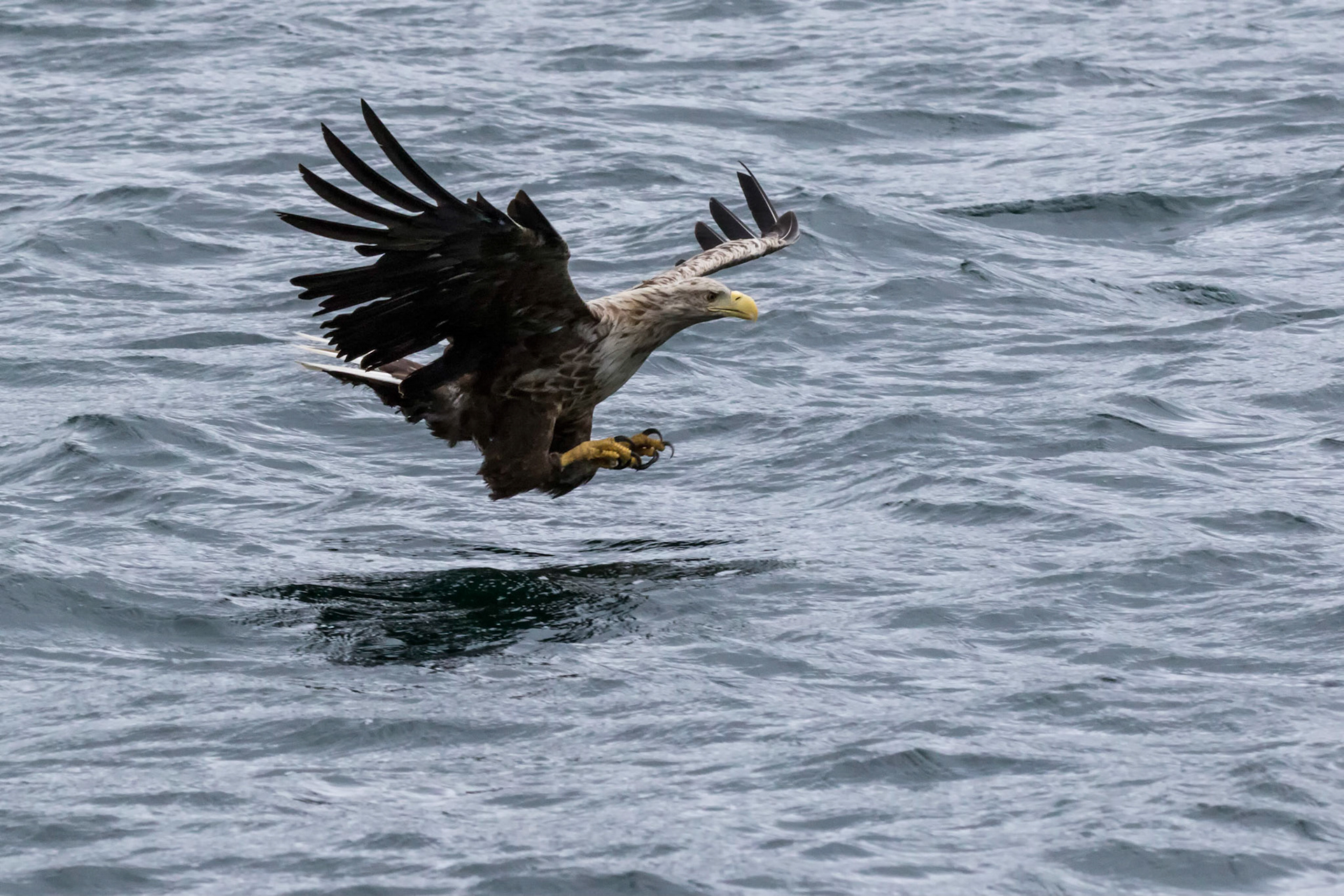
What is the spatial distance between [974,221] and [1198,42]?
19.0 feet

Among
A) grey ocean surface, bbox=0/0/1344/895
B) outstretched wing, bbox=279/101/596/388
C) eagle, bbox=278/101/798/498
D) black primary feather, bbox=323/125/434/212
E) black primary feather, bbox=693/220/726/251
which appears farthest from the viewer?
black primary feather, bbox=693/220/726/251

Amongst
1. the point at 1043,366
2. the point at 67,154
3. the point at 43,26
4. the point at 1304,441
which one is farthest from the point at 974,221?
the point at 43,26

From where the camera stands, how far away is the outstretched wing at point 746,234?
31.1 ft

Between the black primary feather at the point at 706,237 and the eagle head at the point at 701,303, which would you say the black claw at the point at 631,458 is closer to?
the eagle head at the point at 701,303

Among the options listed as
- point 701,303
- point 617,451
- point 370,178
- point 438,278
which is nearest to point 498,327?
point 438,278

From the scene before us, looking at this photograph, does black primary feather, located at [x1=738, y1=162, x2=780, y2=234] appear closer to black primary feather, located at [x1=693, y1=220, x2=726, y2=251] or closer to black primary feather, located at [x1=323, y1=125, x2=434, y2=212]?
black primary feather, located at [x1=693, y1=220, x2=726, y2=251]

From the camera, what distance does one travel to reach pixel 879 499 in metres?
9.27

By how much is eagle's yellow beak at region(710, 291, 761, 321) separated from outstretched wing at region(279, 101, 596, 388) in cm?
65

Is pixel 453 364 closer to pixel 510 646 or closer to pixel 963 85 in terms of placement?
pixel 510 646

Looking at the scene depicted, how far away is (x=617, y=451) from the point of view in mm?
8375

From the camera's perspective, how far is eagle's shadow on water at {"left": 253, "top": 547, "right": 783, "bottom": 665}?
7.59m

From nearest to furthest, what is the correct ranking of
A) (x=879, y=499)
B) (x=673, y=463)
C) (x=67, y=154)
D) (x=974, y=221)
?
1. (x=879, y=499)
2. (x=673, y=463)
3. (x=974, y=221)
4. (x=67, y=154)

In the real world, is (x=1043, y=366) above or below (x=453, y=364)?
below

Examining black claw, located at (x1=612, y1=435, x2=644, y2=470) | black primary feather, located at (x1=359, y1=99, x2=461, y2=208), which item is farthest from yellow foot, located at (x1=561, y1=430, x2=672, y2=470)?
black primary feather, located at (x1=359, y1=99, x2=461, y2=208)
